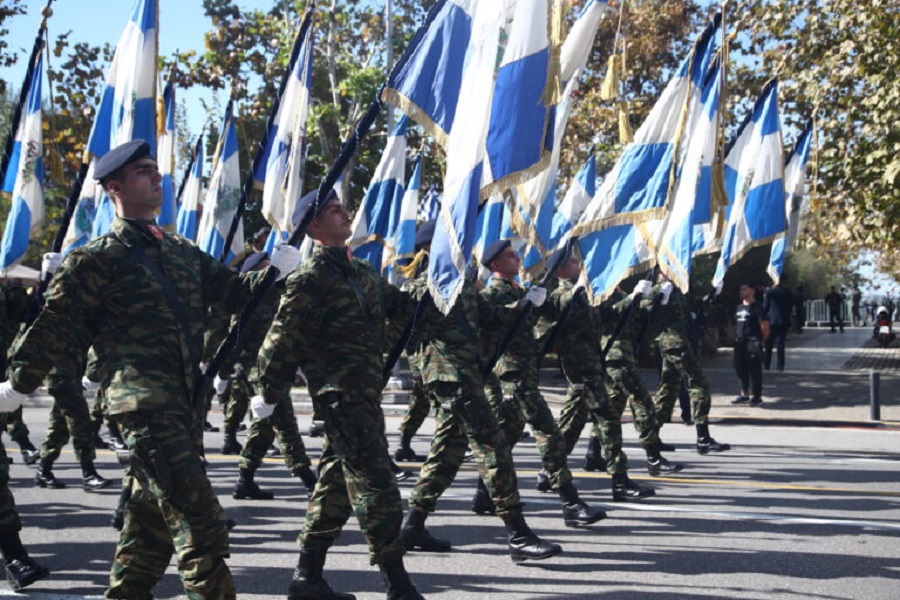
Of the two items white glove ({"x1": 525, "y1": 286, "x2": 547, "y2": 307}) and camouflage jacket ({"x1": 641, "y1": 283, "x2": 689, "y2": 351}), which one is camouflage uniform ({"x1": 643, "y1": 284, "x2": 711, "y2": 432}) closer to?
camouflage jacket ({"x1": 641, "y1": 283, "x2": 689, "y2": 351})

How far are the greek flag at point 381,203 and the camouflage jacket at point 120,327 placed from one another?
29.5 ft

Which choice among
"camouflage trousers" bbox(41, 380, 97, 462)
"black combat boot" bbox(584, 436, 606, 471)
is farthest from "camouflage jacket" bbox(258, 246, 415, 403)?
"black combat boot" bbox(584, 436, 606, 471)

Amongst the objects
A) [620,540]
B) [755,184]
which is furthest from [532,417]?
[755,184]

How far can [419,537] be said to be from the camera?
20.2 ft

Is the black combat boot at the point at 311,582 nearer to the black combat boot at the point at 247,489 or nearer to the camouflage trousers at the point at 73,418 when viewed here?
the black combat boot at the point at 247,489

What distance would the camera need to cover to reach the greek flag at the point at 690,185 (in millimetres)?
9094

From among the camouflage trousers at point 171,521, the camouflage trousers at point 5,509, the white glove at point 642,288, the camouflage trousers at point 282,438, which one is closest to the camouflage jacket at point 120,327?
the camouflage trousers at point 171,521

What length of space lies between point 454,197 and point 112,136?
10.3ft

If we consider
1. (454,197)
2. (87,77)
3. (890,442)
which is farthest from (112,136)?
(87,77)

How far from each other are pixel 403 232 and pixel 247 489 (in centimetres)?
648

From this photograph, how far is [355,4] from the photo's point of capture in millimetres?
24203

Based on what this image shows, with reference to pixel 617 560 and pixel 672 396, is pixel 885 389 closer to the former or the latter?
pixel 672 396

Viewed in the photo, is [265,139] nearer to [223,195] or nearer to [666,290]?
[666,290]

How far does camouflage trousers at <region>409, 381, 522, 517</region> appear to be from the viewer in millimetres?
5879
